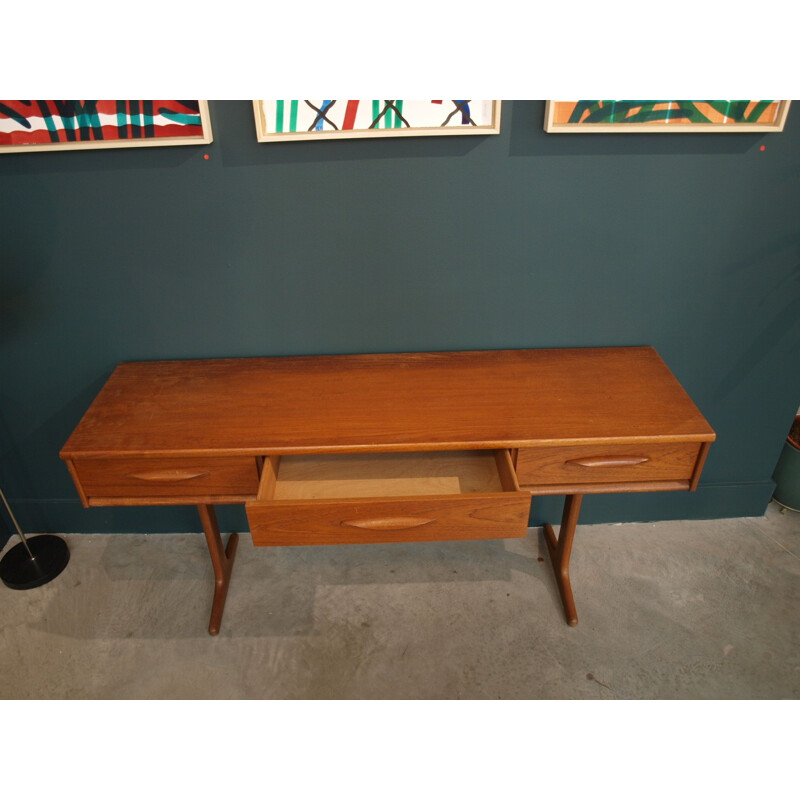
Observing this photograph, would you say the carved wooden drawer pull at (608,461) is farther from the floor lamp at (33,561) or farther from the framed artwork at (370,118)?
the floor lamp at (33,561)

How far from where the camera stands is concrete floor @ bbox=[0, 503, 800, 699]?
1687mm

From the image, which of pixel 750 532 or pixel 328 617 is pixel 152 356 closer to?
pixel 328 617

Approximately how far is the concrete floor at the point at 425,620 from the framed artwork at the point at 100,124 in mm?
1429

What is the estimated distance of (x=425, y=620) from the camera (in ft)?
6.11

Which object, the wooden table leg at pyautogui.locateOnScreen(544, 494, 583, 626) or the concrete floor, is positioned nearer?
the concrete floor

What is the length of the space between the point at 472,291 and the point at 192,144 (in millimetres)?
879

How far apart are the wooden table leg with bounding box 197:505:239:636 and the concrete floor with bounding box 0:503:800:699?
0.14 feet

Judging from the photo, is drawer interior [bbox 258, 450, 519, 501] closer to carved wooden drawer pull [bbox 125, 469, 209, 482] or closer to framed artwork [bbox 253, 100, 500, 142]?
carved wooden drawer pull [bbox 125, 469, 209, 482]

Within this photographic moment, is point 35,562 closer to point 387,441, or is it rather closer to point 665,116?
point 387,441

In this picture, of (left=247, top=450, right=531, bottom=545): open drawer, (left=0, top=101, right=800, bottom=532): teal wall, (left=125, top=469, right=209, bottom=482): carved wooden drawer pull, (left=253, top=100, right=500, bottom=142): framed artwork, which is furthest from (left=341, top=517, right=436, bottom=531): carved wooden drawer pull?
(left=253, top=100, right=500, bottom=142): framed artwork

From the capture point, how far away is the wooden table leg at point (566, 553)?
72.1 inches

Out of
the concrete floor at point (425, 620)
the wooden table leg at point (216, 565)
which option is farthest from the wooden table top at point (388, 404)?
the concrete floor at point (425, 620)

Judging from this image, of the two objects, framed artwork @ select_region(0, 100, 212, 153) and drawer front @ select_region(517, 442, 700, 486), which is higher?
framed artwork @ select_region(0, 100, 212, 153)

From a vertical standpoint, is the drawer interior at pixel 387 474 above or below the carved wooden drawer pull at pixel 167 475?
below
